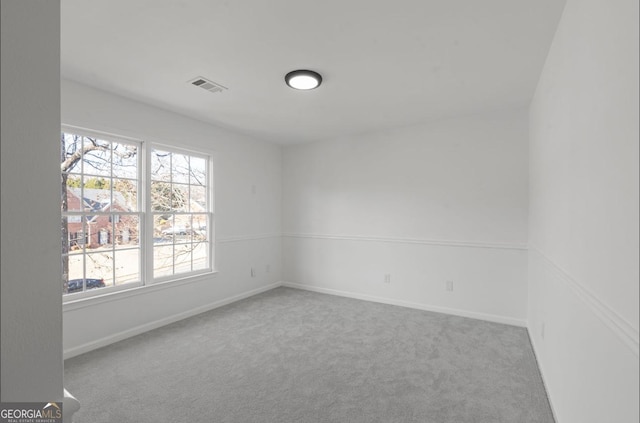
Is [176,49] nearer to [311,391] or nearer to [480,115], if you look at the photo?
[311,391]

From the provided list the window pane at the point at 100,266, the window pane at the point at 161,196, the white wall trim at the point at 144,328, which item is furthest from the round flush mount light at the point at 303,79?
the white wall trim at the point at 144,328

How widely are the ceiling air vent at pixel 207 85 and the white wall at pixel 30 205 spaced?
2262 millimetres

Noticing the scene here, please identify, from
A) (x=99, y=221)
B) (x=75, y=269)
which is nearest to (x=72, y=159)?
(x=99, y=221)

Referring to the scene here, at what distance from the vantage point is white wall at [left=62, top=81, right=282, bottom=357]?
2887mm

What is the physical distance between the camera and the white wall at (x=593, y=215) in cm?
97

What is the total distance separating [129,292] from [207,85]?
2.35 metres

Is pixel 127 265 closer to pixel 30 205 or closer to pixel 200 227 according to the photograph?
pixel 200 227

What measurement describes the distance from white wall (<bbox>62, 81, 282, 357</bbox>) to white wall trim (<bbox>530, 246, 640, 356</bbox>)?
150 inches

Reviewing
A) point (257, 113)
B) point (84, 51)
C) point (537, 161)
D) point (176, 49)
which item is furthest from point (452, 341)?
point (84, 51)

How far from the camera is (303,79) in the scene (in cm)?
268

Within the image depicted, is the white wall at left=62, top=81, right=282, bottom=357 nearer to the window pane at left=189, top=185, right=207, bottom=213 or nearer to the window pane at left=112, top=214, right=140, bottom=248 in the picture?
the window pane at left=189, top=185, right=207, bottom=213

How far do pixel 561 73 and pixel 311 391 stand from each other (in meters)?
2.78

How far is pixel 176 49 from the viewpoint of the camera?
7.47ft

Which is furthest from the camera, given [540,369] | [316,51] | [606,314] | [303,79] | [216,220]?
[216,220]
